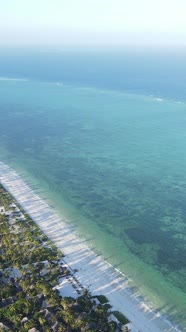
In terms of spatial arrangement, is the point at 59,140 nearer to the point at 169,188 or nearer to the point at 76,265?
the point at 169,188

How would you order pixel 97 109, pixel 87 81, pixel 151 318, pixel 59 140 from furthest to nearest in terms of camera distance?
pixel 87 81, pixel 97 109, pixel 59 140, pixel 151 318

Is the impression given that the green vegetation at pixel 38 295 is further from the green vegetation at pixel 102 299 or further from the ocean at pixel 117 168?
the ocean at pixel 117 168

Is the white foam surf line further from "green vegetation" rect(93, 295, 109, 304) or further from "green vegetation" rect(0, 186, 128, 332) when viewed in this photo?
"green vegetation" rect(0, 186, 128, 332)

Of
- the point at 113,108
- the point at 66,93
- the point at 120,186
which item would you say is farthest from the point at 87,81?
the point at 120,186

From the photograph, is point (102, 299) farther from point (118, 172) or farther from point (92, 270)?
point (118, 172)

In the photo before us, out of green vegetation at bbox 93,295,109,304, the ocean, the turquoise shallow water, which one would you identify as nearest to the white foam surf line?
green vegetation at bbox 93,295,109,304

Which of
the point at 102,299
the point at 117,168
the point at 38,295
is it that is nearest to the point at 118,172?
the point at 117,168
